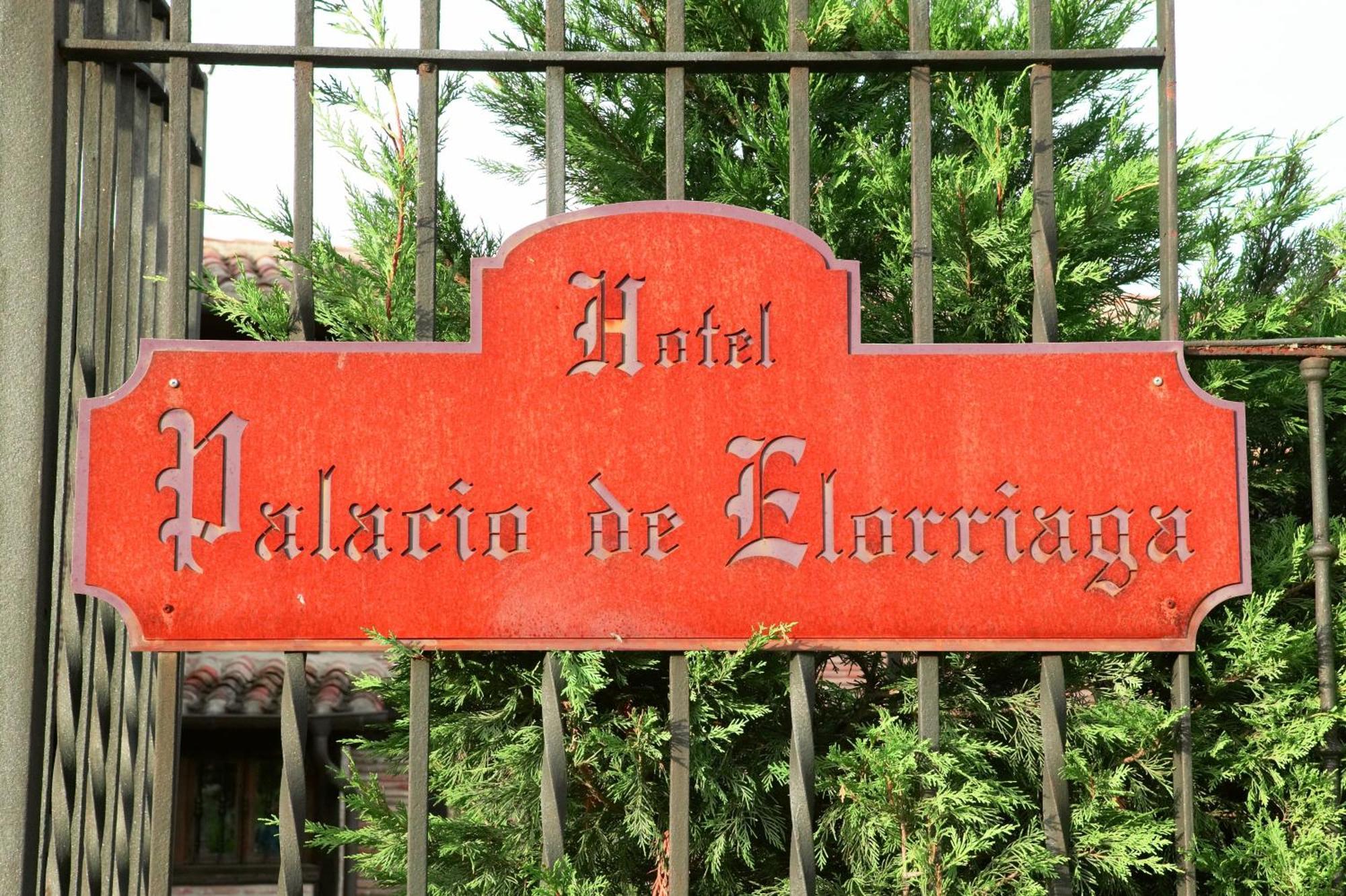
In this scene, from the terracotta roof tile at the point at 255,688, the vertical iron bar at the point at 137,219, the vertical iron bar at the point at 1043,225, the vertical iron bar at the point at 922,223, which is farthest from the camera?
the terracotta roof tile at the point at 255,688

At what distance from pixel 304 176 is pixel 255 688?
7298 mm

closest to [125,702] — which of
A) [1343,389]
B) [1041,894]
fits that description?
[1041,894]

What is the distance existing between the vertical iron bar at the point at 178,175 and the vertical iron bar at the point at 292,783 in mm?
892

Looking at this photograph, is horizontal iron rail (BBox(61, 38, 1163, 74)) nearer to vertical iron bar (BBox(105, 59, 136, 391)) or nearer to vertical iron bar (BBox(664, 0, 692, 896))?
vertical iron bar (BBox(664, 0, 692, 896))

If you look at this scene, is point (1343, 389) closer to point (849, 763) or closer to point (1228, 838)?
point (1228, 838)

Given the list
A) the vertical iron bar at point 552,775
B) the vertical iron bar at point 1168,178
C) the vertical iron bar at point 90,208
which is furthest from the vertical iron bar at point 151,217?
the vertical iron bar at point 1168,178

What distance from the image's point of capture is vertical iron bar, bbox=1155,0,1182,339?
3164 mm

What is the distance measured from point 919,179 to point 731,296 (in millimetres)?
530

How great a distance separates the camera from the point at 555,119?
316cm

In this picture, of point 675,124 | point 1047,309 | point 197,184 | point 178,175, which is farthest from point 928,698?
point 197,184

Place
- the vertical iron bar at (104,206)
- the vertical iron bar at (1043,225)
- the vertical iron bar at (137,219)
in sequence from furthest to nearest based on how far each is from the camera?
the vertical iron bar at (137,219)
the vertical iron bar at (104,206)
the vertical iron bar at (1043,225)

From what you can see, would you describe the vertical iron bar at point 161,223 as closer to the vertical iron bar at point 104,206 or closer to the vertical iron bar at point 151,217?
the vertical iron bar at point 151,217

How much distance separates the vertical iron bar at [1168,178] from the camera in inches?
125

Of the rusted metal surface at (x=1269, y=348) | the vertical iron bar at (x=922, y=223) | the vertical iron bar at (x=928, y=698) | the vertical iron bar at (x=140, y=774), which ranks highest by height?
the vertical iron bar at (x=922, y=223)
